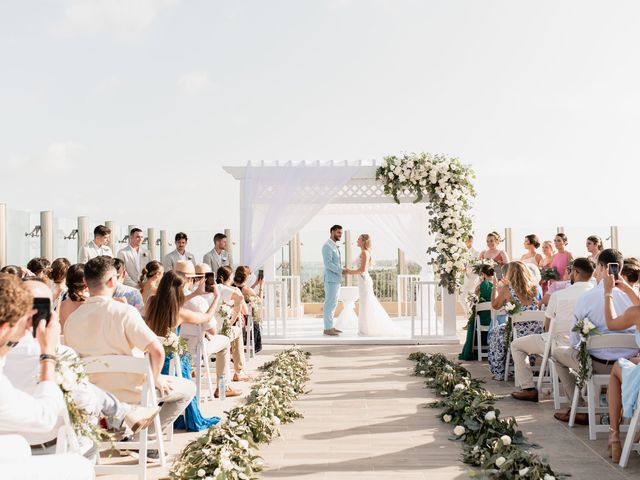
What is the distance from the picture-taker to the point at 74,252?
11.9 metres

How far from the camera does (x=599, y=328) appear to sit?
502 cm

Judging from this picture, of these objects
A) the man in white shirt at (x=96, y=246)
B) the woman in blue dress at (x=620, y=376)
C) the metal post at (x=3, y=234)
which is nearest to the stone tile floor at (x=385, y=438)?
the woman in blue dress at (x=620, y=376)

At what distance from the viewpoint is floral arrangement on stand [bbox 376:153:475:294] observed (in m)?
10.8

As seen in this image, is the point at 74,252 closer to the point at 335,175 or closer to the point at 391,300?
the point at 335,175

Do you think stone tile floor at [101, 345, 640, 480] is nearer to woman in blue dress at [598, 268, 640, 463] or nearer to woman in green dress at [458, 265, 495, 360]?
woman in blue dress at [598, 268, 640, 463]

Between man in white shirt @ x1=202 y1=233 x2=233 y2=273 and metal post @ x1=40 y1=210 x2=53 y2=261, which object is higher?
metal post @ x1=40 y1=210 x2=53 y2=261

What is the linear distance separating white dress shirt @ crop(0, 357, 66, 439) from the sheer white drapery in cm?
829

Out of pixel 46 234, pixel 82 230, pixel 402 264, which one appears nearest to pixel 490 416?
pixel 46 234

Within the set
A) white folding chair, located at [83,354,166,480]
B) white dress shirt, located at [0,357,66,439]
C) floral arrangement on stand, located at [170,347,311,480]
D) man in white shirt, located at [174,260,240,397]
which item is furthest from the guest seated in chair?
man in white shirt, located at [174,260,240,397]

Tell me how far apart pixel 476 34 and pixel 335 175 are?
301 cm

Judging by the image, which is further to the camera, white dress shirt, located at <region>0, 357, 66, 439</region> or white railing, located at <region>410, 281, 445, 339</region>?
white railing, located at <region>410, 281, 445, 339</region>

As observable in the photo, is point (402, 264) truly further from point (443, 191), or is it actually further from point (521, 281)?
point (521, 281)

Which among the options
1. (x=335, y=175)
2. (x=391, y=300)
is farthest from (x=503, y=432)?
(x=391, y=300)

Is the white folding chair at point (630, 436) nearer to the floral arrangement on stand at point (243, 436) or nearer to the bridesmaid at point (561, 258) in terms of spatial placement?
the floral arrangement on stand at point (243, 436)
